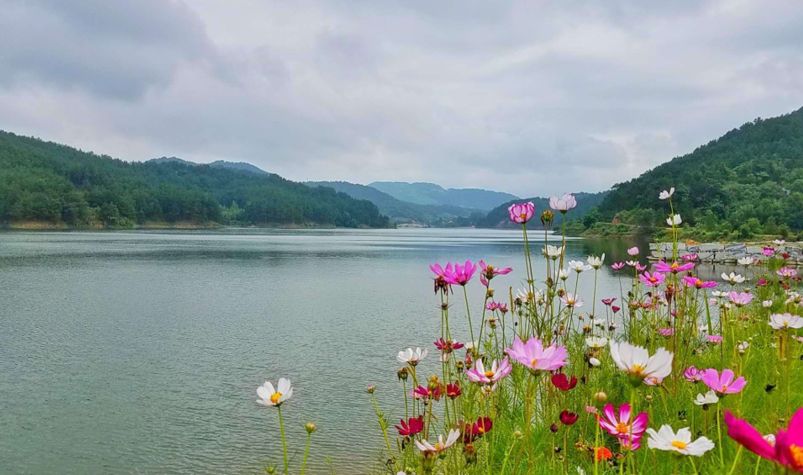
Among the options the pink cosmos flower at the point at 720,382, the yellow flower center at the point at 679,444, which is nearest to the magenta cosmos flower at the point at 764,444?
the yellow flower center at the point at 679,444

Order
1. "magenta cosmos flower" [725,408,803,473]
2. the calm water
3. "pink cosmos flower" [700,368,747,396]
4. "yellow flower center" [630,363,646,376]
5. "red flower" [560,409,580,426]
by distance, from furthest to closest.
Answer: the calm water → "red flower" [560,409,580,426] → "pink cosmos flower" [700,368,747,396] → "yellow flower center" [630,363,646,376] → "magenta cosmos flower" [725,408,803,473]

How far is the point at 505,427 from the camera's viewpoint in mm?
3578

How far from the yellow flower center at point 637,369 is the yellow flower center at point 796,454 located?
374mm

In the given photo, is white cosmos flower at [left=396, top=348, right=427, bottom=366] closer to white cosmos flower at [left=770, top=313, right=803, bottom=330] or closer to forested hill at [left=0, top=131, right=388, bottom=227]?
white cosmos flower at [left=770, top=313, right=803, bottom=330]

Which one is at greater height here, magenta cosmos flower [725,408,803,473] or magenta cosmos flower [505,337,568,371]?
magenta cosmos flower [725,408,803,473]

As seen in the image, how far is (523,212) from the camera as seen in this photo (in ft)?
7.94

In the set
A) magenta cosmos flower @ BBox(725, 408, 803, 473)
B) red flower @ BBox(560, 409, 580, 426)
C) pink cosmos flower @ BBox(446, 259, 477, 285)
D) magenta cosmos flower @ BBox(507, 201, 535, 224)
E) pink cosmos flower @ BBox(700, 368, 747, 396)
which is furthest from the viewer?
magenta cosmos flower @ BBox(507, 201, 535, 224)

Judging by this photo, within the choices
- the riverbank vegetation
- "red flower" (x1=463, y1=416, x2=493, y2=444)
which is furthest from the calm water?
"red flower" (x1=463, y1=416, x2=493, y2=444)

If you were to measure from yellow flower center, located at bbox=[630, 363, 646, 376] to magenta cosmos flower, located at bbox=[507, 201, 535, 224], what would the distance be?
47.7 inches

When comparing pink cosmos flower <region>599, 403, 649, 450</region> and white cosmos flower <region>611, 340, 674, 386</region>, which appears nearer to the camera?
white cosmos flower <region>611, 340, 674, 386</region>

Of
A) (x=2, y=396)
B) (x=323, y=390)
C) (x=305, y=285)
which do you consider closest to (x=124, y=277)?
(x=305, y=285)

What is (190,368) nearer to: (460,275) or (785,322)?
(460,275)

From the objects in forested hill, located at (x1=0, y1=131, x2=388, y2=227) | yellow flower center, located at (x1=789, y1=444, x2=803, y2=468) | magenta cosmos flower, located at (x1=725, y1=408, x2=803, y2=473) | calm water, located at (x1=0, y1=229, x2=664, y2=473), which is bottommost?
calm water, located at (x1=0, y1=229, x2=664, y2=473)

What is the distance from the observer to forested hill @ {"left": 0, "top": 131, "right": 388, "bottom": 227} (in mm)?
80938
